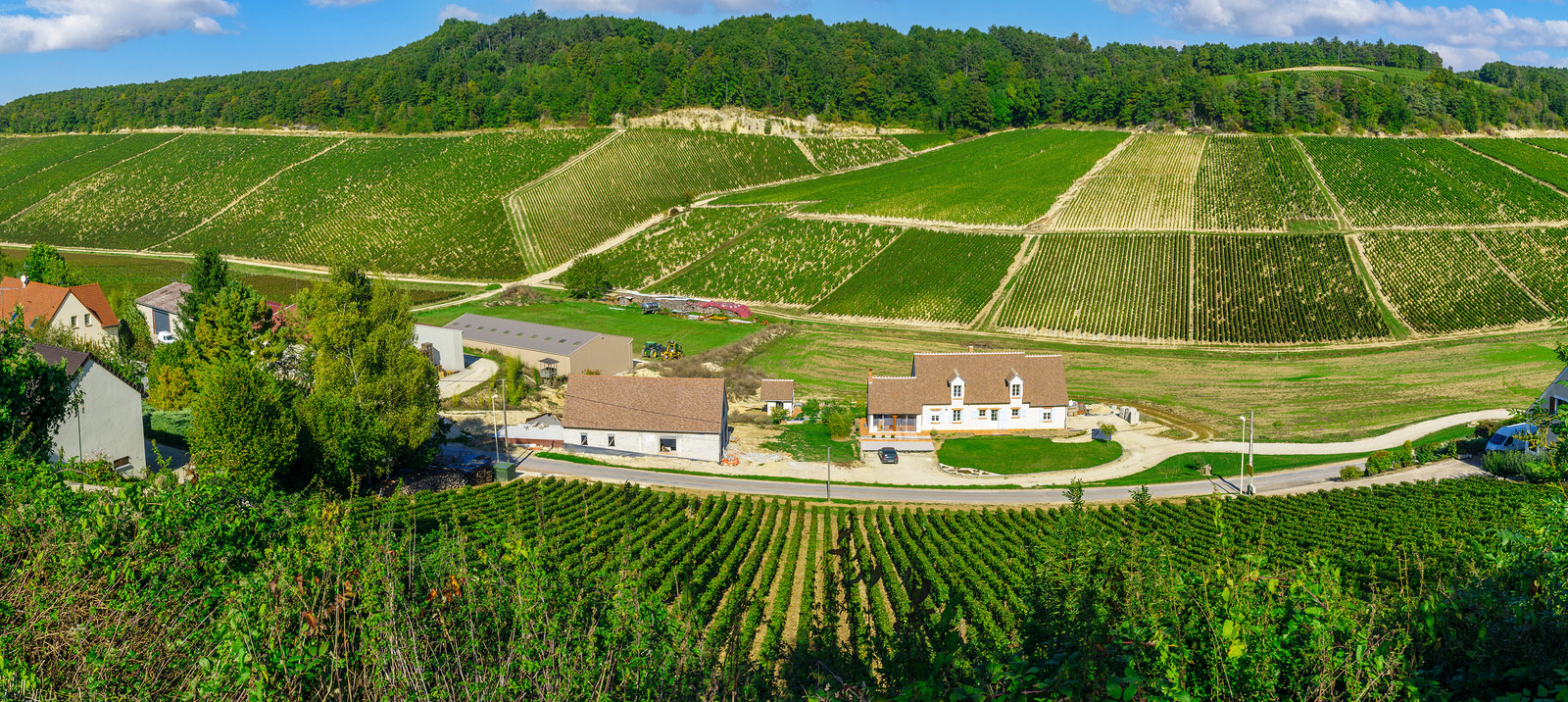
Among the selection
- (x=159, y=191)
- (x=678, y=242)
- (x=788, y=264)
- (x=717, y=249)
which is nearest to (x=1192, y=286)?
(x=788, y=264)

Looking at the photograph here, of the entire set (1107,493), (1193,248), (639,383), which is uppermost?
(1193,248)

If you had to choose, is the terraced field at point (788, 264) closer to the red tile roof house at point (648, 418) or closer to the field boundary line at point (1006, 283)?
the field boundary line at point (1006, 283)

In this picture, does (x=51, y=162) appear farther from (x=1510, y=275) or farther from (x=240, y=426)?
(x=1510, y=275)

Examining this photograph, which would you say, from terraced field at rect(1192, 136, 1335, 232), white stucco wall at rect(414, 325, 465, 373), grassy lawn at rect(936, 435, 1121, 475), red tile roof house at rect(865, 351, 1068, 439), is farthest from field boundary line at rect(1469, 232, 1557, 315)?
white stucco wall at rect(414, 325, 465, 373)

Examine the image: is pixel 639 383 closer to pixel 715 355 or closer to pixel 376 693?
pixel 715 355

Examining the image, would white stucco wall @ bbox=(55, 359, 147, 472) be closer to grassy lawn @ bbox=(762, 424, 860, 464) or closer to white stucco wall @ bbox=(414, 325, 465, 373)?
grassy lawn @ bbox=(762, 424, 860, 464)

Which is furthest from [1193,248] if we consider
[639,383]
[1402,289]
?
[639,383]
